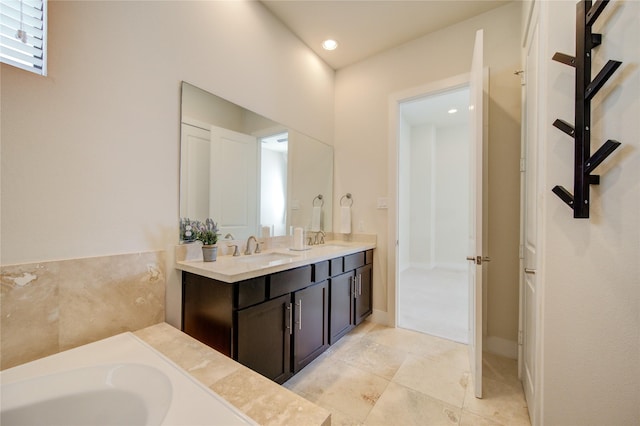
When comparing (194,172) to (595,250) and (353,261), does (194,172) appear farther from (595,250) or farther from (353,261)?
(595,250)

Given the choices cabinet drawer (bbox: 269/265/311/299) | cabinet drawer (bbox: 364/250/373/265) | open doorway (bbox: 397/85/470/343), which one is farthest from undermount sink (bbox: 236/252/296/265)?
open doorway (bbox: 397/85/470/343)

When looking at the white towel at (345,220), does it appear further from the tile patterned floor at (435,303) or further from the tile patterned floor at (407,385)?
the tile patterned floor at (407,385)

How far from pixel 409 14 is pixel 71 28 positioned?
2.35 m

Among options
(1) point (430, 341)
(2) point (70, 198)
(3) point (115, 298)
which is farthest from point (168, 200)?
(1) point (430, 341)

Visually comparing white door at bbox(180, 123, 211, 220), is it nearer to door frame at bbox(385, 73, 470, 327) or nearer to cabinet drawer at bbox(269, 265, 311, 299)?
cabinet drawer at bbox(269, 265, 311, 299)

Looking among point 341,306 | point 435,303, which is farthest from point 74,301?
point 435,303

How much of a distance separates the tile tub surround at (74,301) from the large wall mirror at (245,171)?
44cm

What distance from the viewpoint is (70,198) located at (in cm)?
116

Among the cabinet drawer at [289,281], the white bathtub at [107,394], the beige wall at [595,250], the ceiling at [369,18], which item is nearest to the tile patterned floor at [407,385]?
the beige wall at [595,250]

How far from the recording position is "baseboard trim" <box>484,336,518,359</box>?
6.63ft

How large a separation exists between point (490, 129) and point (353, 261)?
63.6 inches

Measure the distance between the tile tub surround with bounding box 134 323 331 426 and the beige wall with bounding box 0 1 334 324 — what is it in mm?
449

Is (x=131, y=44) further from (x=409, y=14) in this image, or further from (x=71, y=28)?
(x=409, y=14)

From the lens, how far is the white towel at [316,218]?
2737 mm
